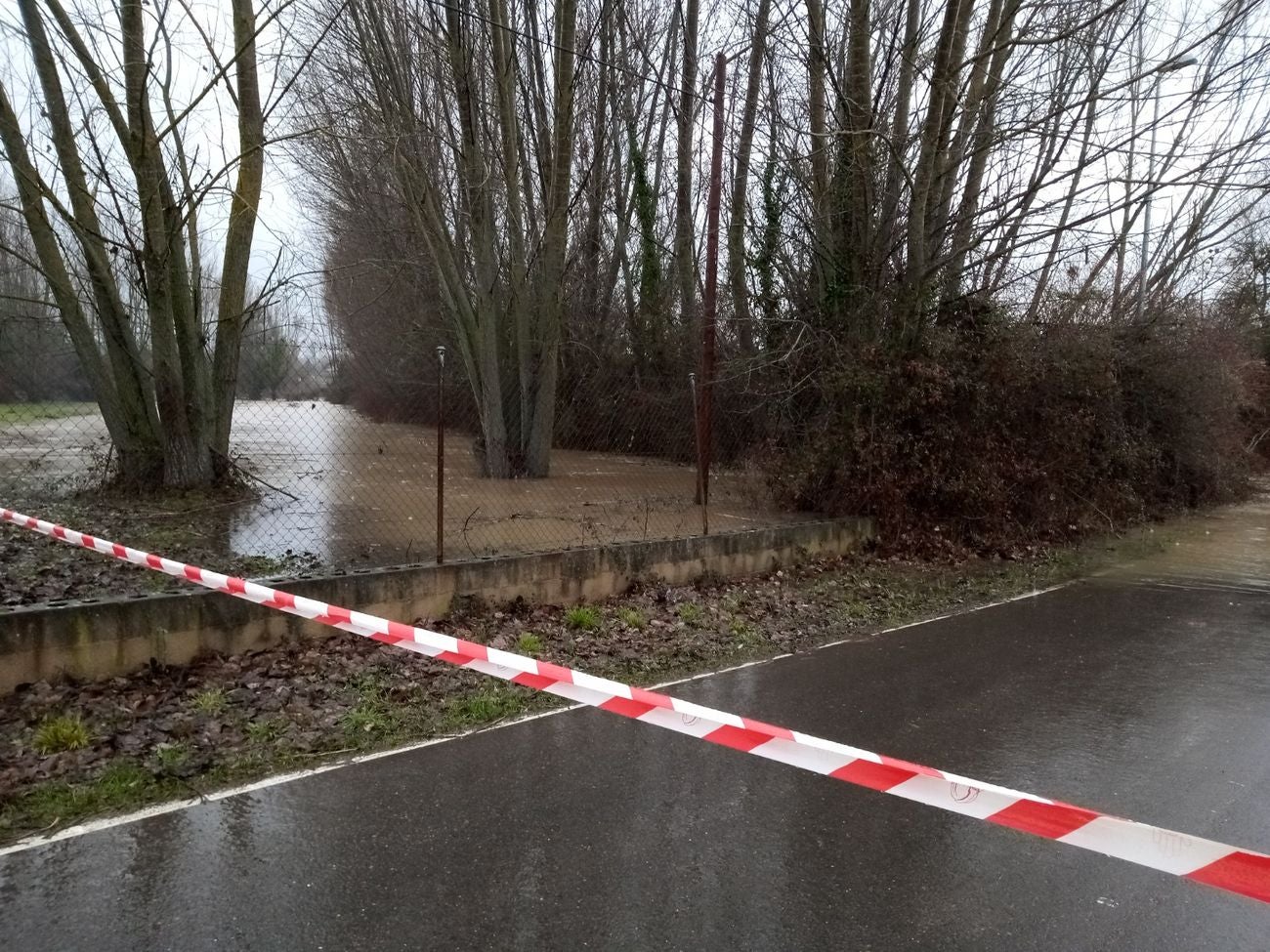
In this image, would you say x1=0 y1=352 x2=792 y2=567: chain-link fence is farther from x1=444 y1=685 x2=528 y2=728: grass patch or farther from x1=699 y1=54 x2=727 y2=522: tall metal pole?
x1=444 y1=685 x2=528 y2=728: grass patch

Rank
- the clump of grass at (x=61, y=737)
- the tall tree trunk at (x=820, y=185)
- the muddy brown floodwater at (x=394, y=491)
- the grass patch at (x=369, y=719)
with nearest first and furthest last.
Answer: the clump of grass at (x=61, y=737), the grass patch at (x=369, y=719), the muddy brown floodwater at (x=394, y=491), the tall tree trunk at (x=820, y=185)

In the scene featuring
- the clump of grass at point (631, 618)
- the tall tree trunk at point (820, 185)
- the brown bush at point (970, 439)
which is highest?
the tall tree trunk at point (820, 185)

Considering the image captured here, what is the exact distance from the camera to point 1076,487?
540 inches

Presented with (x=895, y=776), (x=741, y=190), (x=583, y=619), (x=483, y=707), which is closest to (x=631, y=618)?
(x=583, y=619)

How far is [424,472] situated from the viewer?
1550 cm

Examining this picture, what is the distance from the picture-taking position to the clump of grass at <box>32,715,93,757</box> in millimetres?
4535

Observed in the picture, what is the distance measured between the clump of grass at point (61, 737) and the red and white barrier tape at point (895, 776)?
3.67 ft

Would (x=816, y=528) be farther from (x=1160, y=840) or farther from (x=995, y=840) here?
(x=1160, y=840)

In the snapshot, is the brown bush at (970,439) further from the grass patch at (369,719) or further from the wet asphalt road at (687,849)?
the grass patch at (369,719)

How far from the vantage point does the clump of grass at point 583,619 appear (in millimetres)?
7340

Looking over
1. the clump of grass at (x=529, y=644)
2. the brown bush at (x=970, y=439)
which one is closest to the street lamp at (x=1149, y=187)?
the brown bush at (x=970, y=439)

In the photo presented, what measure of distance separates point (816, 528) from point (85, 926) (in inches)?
334

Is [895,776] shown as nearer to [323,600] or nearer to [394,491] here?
[323,600]

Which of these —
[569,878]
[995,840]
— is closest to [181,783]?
[569,878]
